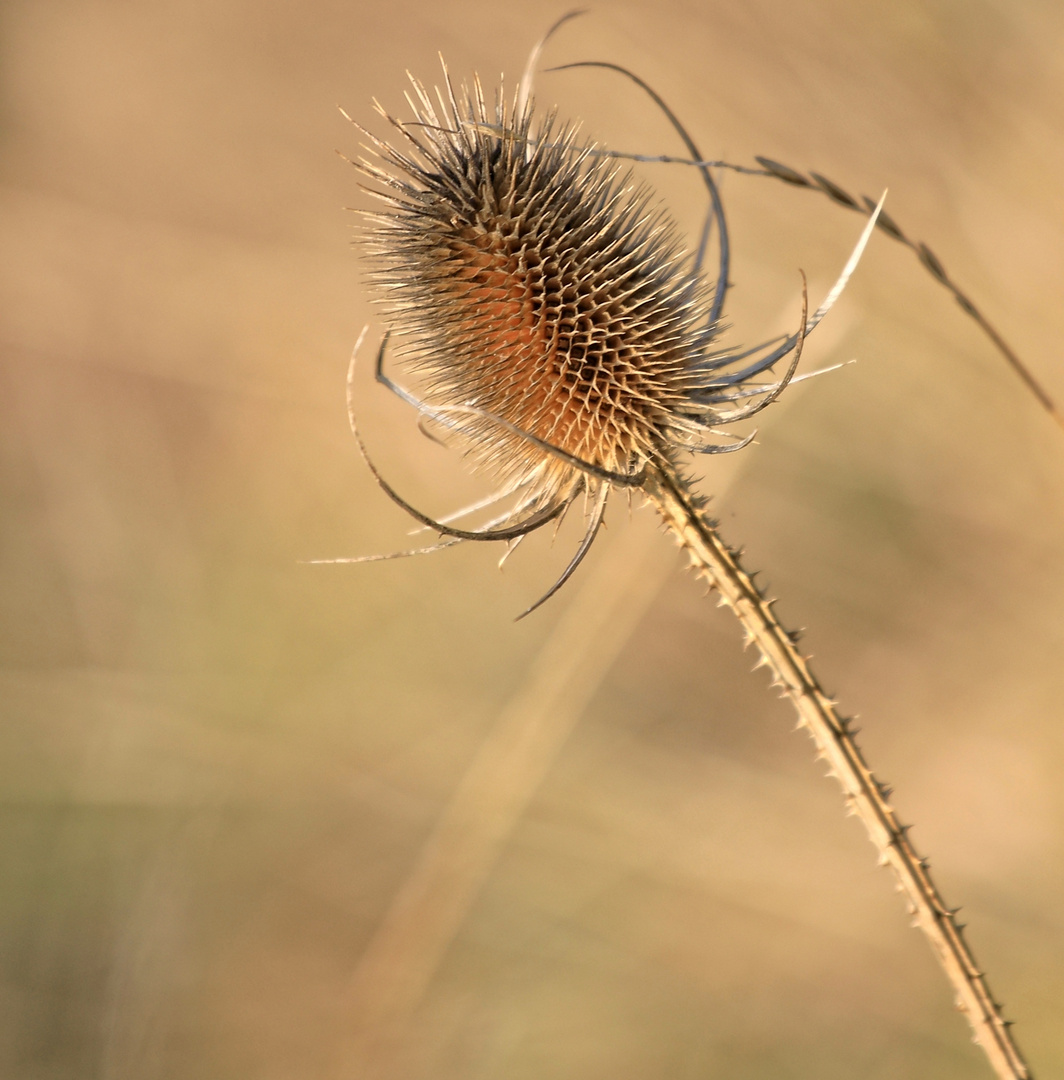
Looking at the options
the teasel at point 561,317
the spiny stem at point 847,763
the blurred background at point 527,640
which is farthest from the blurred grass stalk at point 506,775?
the spiny stem at point 847,763

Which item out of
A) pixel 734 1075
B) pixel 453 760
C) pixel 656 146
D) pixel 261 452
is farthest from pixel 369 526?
pixel 734 1075

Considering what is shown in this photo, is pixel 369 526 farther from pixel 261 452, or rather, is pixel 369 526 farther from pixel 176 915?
pixel 176 915

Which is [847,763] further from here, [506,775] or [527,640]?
[527,640]

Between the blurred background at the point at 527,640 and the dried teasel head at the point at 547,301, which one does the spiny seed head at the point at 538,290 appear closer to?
the dried teasel head at the point at 547,301

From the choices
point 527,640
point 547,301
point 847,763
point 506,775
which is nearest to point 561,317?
point 547,301

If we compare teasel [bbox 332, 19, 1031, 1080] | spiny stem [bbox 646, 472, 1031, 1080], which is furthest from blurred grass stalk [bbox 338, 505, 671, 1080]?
spiny stem [bbox 646, 472, 1031, 1080]

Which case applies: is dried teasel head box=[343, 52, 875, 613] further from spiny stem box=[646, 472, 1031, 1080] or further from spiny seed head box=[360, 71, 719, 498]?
spiny stem box=[646, 472, 1031, 1080]
